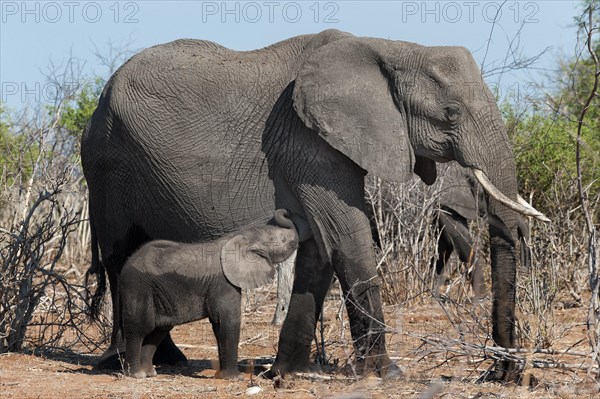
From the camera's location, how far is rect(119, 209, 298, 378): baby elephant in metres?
6.72

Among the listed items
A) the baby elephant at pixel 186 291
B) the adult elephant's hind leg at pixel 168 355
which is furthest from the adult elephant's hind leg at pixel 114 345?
the baby elephant at pixel 186 291

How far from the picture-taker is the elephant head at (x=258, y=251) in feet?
22.3

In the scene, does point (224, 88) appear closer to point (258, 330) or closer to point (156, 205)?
point (156, 205)

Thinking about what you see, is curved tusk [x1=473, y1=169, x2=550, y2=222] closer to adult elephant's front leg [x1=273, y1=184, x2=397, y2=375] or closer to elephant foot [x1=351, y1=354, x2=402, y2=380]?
adult elephant's front leg [x1=273, y1=184, x2=397, y2=375]

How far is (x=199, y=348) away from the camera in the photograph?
8758mm

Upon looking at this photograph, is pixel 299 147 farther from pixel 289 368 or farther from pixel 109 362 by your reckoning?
pixel 109 362

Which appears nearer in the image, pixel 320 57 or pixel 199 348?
pixel 320 57

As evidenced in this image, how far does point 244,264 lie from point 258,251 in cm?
19

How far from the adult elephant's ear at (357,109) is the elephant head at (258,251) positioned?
0.63m

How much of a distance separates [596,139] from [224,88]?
663cm

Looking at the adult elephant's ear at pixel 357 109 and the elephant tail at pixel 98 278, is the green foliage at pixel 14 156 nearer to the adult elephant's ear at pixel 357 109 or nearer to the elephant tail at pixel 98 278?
the elephant tail at pixel 98 278

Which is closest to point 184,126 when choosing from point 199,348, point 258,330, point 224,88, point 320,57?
point 224,88

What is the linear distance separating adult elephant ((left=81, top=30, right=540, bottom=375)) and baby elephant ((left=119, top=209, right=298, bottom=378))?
45 centimetres

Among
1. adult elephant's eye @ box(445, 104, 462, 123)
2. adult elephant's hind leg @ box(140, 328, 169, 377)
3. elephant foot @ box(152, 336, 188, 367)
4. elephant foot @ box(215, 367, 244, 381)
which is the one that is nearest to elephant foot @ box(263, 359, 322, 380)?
elephant foot @ box(215, 367, 244, 381)
